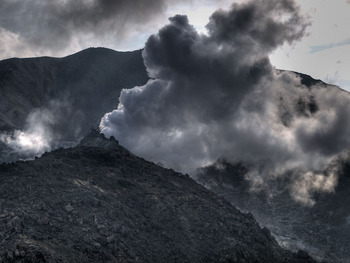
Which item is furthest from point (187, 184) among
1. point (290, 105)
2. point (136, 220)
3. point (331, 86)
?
point (331, 86)

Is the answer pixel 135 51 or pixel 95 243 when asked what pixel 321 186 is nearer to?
pixel 95 243

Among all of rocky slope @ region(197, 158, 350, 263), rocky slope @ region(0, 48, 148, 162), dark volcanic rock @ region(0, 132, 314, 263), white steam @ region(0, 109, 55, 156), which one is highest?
rocky slope @ region(0, 48, 148, 162)

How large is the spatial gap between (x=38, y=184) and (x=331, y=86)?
7371 cm

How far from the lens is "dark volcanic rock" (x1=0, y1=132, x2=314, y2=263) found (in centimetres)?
2558

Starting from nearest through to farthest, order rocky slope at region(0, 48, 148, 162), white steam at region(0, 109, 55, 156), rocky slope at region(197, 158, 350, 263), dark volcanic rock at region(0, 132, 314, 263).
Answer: dark volcanic rock at region(0, 132, 314, 263) → rocky slope at region(197, 158, 350, 263) → white steam at region(0, 109, 55, 156) → rocky slope at region(0, 48, 148, 162)

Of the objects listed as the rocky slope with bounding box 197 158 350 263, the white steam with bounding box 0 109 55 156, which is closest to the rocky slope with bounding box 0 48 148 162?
the white steam with bounding box 0 109 55 156

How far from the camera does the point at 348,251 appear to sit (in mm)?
41938

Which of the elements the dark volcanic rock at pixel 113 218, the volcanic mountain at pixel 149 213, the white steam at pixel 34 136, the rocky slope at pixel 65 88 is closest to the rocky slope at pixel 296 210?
the volcanic mountain at pixel 149 213

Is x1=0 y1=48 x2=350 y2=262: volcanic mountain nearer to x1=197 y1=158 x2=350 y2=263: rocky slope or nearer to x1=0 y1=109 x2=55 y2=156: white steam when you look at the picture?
x1=197 y1=158 x2=350 y2=263: rocky slope

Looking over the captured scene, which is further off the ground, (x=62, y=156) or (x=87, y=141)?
(x=87, y=141)

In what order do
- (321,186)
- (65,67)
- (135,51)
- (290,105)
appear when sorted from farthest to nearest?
(135,51) < (65,67) < (290,105) < (321,186)

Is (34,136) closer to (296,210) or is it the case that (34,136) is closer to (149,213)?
(149,213)

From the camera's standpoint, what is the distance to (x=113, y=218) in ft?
105

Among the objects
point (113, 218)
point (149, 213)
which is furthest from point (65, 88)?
point (113, 218)
